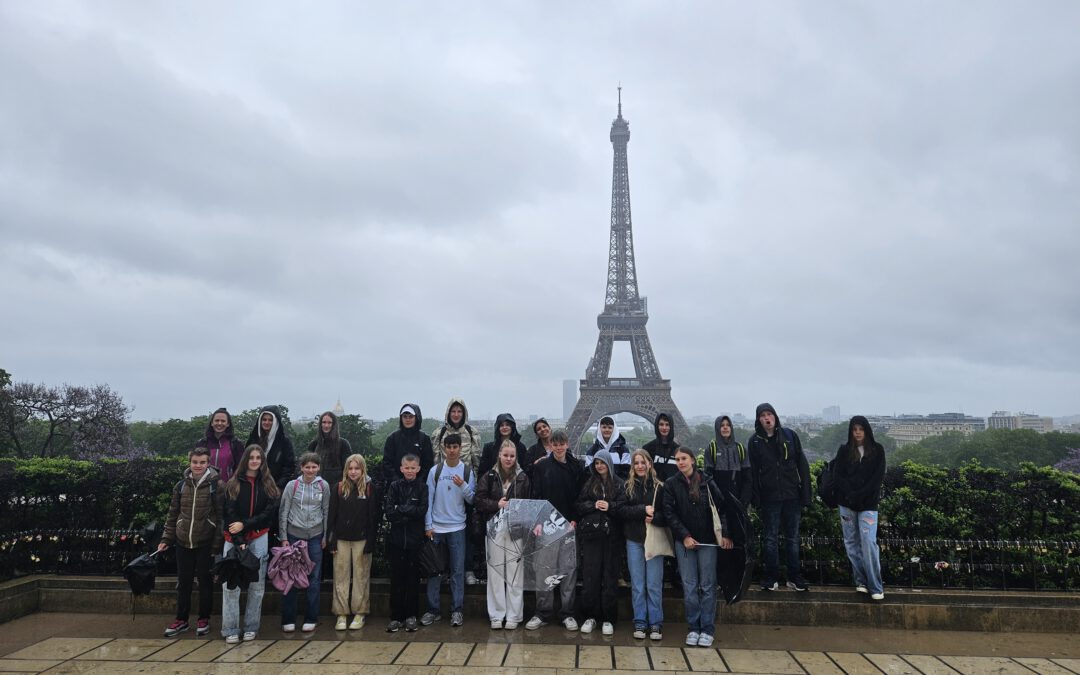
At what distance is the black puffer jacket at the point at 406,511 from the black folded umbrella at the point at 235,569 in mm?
1129

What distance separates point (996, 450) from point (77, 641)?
199ft

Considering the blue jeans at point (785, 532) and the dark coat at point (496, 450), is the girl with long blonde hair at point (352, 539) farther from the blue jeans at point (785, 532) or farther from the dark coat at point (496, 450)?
the blue jeans at point (785, 532)

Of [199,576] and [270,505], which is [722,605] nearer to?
[270,505]

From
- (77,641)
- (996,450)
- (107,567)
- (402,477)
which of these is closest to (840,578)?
(402,477)

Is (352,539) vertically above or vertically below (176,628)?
above

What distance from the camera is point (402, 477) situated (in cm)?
553

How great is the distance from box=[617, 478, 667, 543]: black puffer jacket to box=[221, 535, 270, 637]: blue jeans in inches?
127

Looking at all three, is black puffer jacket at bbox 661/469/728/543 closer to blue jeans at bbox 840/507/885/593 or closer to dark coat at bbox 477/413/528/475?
blue jeans at bbox 840/507/885/593

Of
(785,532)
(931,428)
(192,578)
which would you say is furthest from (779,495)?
(931,428)

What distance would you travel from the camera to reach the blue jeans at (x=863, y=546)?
5.21 metres

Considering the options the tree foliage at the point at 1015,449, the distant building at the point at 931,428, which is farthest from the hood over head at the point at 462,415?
the distant building at the point at 931,428

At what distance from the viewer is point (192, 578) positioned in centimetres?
526

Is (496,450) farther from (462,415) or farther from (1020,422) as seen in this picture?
(1020,422)

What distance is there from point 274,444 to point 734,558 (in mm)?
4619
